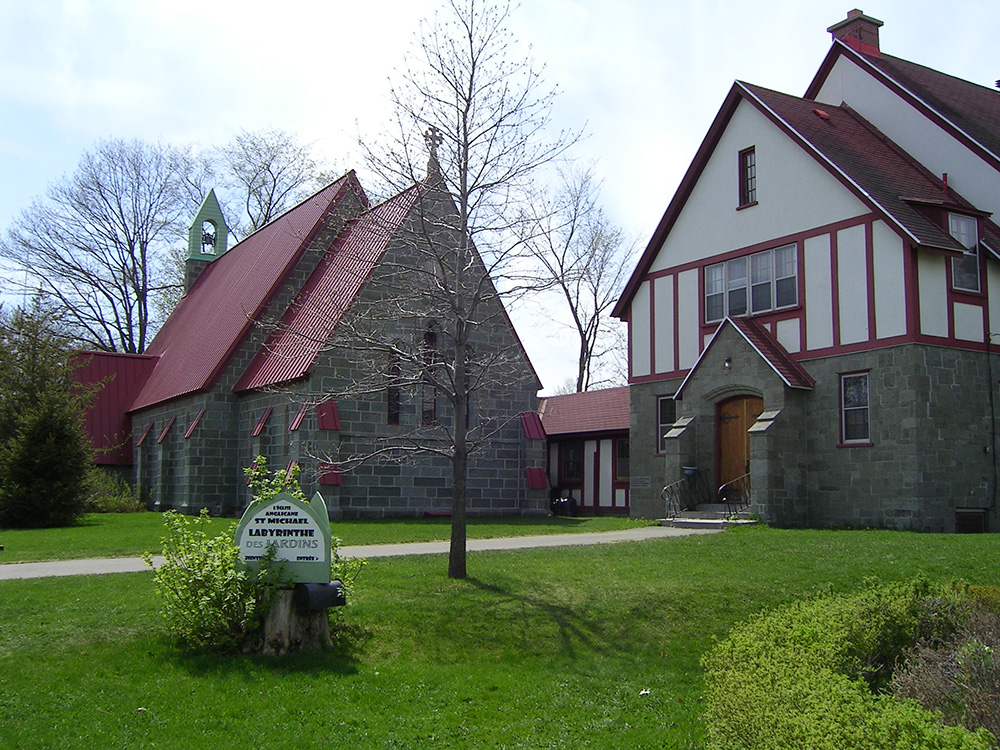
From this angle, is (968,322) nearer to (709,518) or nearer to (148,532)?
(709,518)

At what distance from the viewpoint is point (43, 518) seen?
23500 mm

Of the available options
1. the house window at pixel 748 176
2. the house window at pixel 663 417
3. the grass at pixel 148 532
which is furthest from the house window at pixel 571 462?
the house window at pixel 748 176

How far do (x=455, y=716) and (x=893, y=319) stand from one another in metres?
14.3

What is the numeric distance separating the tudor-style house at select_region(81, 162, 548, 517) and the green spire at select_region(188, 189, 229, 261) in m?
7.61

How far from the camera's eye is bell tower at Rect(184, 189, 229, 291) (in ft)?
138

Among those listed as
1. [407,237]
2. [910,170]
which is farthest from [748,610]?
[910,170]

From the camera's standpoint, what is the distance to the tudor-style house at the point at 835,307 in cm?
1905

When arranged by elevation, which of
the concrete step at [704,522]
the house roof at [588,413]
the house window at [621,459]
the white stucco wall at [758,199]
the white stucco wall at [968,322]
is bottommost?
the concrete step at [704,522]

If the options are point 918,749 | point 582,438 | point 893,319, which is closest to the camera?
point 918,749

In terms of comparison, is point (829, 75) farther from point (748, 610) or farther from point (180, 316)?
point (180, 316)

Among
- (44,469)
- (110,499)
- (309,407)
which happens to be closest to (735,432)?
(309,407)

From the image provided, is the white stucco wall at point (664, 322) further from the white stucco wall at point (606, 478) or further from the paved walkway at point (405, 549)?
the white stucco wall at point (606, 478)

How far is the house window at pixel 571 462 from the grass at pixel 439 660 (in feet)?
A: 63.0

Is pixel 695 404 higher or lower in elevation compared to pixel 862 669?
higher
